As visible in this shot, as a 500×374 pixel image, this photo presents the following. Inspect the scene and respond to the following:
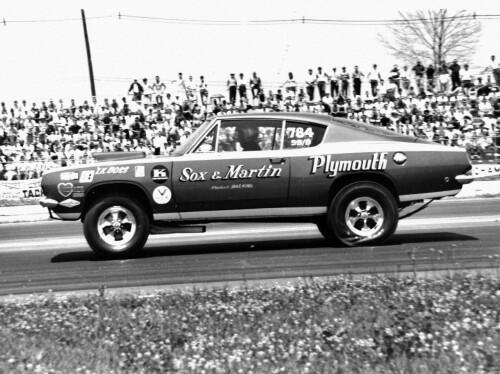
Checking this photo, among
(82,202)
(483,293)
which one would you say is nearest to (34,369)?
(483,293)

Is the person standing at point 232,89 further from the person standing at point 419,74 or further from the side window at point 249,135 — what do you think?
the side window at point 249,135

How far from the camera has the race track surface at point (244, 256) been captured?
870 centimetres

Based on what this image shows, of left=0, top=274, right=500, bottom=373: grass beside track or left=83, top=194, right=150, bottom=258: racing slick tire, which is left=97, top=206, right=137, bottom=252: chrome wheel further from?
left=0, top=274, right=500, bottom=373: grass beside track

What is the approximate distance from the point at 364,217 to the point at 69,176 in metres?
3.66

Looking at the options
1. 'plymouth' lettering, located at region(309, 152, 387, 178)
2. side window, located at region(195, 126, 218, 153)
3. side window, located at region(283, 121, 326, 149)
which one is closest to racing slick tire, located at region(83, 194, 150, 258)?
side window, located at region(195, 126, 218, 153)

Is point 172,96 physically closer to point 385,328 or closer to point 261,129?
point 261,129

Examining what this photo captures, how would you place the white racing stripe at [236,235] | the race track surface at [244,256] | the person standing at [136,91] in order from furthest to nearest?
the person standing at [136,91] → the white racing stripe at [236,235] → the race track surface at [244,256]

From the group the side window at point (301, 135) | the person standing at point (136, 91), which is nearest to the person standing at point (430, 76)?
the person standing at point (136, 91)

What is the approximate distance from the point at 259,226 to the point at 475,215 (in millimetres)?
3507

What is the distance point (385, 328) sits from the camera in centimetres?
580

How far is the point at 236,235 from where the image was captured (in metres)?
12.5

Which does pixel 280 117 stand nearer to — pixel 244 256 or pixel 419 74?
pixel 244 256

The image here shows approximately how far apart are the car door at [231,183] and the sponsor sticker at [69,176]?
1.24 m

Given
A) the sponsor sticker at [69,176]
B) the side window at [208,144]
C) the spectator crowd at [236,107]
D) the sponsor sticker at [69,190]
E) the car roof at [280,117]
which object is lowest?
the spectator crowd at [236,107]
